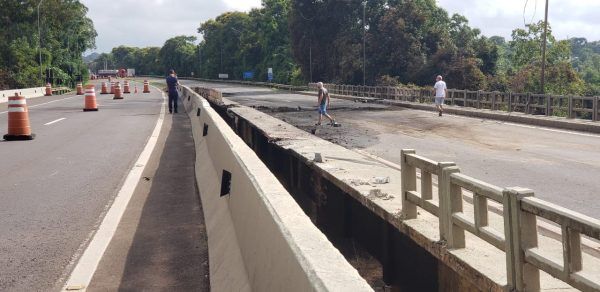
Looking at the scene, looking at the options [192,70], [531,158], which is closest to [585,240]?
[531,158]

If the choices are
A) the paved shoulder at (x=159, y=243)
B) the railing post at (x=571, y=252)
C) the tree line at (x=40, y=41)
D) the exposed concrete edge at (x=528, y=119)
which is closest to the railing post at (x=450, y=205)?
the railing post at (x=571, y=252)

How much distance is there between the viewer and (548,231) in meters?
6.19

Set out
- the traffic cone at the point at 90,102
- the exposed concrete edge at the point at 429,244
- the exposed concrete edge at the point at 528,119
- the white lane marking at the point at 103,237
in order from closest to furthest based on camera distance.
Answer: the exposed concrete edge at the point at 429,244
the white lane marking at the point at 103,237
the exposed concrete edge at the point at 528,119
the traffic cone at the point at 90,102

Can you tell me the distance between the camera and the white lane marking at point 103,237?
5320mm

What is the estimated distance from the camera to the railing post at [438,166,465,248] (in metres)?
4.77

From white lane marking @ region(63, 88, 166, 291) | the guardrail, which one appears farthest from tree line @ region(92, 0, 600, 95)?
white lane marking @ region(63, 88, 166, 291)

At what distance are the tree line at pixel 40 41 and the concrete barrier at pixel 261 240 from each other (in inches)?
2374

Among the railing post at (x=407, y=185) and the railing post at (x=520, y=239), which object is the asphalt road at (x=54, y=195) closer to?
the railing post at (x=407, y=185)

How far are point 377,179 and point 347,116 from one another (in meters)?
19.3

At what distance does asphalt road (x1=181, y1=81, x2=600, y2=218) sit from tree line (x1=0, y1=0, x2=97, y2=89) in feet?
162

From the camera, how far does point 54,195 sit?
29.0 feet

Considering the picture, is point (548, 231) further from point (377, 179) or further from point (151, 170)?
point (151, 170)

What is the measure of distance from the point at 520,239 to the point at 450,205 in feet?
3.41

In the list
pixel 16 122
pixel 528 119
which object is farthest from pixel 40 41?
pixel 528 119
